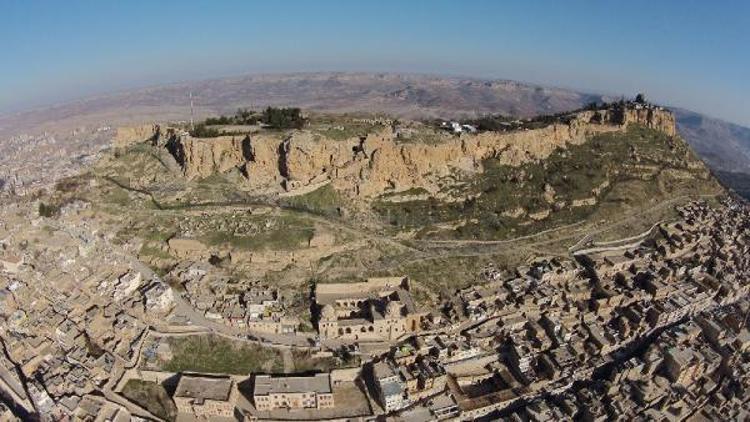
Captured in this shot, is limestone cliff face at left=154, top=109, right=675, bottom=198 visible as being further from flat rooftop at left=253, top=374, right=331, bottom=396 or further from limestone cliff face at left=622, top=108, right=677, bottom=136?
limestone cliff face at left=622, top=108, right=677, bottom=136

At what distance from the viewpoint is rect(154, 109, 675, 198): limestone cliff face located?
190 feet

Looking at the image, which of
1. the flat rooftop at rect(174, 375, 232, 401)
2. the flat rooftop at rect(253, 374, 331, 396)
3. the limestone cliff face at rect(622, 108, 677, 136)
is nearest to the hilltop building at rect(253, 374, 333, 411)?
the flat rooftop at rect(253, 374, 331, 396)

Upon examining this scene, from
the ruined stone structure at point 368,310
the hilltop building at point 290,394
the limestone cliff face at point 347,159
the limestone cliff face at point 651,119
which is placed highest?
the limestone cliff face at point 651,119

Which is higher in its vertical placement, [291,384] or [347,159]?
[347,159]

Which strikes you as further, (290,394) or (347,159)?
(347,159)

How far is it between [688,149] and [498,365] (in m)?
59.9

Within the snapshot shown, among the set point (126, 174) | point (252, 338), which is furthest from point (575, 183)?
point (126, 174)

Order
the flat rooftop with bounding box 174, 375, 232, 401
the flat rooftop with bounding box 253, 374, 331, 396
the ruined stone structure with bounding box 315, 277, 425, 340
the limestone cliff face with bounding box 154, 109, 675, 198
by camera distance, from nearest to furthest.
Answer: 1. the flat rooftop with bounding box 174, 375, 232, 401
2. the flat rooftop with bounding box 253, 374, 331, 396
3. the ruined stone structure with bounding box 315, 277, 425, 340
4. the limestone cliff face with bounding box 154, 109, 675, 198

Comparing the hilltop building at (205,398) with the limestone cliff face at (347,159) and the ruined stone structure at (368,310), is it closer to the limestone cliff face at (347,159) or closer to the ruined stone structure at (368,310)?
the ruined stone structure at (368,310)

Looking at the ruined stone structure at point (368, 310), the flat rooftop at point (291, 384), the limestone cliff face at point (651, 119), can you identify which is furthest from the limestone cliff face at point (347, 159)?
the limestone cliff face at point (651, 119)

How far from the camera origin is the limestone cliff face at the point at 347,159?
57.9 meters

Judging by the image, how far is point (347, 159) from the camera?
59.3m

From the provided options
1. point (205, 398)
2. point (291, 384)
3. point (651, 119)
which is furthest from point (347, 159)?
point (651, 119)

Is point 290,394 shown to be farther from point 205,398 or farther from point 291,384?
point 205,398
